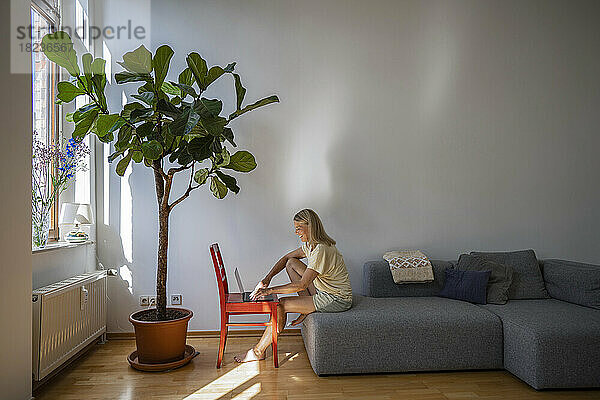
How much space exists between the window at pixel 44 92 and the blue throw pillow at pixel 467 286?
3.30m

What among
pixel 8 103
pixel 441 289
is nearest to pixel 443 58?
pixel 441 289

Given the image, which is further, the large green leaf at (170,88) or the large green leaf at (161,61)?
the large green leaf at (170,88)

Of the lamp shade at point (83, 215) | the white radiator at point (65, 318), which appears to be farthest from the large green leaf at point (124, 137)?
the white radiator at point (65, 318)

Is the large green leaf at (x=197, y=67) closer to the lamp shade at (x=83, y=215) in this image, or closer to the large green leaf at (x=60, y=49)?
the large green leaf at (x=60, y=49)

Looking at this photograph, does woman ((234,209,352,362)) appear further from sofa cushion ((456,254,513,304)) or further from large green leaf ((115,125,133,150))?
large green leaf ((115,125,133,150))

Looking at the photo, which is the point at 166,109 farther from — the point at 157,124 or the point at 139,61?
the point at 139,61

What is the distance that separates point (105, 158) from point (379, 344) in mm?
2920

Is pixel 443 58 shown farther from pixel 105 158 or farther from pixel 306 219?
pixel 105 158

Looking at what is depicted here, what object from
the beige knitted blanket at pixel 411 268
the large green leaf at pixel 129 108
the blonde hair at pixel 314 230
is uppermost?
the large green leaf at pixel 129 108

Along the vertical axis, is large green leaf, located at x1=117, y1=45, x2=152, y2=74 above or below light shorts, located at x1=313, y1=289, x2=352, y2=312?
above

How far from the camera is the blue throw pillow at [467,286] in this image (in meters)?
4.10

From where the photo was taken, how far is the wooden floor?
3.21 meters

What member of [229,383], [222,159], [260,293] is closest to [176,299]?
[260,293]

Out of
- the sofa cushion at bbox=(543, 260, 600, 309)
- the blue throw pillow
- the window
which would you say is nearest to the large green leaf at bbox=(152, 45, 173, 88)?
the window
